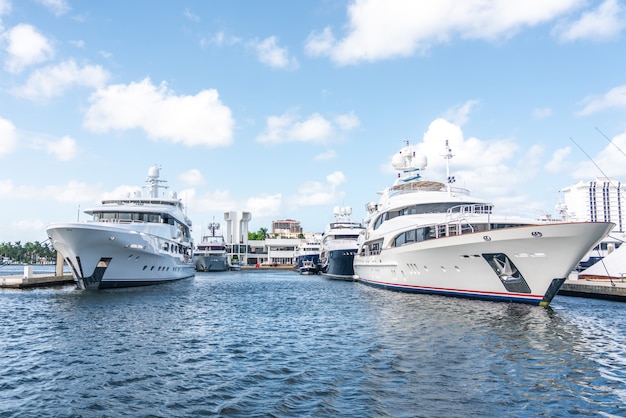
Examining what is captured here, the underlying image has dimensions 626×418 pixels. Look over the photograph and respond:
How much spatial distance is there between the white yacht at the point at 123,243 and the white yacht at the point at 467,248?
19.9 meters

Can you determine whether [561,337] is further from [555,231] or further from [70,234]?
[70,234]

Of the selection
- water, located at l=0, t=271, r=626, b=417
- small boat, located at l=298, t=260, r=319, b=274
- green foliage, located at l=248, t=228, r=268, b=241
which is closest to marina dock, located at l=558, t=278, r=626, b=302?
water, located at l=0, t=271, r=626, b=417

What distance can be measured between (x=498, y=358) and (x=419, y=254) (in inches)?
632

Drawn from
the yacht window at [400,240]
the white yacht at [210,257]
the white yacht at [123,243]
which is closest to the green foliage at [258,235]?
the white yacht at [210,257]

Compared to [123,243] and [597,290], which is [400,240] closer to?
[597,290]

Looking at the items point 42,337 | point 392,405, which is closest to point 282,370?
point 392,405

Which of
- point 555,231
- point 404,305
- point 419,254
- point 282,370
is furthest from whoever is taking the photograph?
point 419,254

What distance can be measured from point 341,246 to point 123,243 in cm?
3623

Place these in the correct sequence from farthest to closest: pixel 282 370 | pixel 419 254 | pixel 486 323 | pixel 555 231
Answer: pixel 419 254 < pixel 555 231 < pixel 486 323 < pixel 282 370

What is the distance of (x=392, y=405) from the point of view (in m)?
9.03

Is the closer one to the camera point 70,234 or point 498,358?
point 498,358

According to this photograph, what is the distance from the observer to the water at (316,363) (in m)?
9.15

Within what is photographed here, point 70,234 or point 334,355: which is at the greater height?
point 70,234

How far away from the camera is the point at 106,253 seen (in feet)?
105
